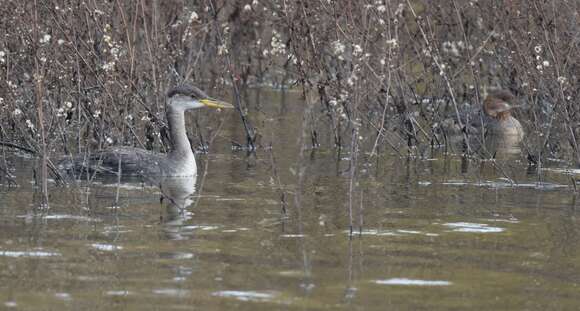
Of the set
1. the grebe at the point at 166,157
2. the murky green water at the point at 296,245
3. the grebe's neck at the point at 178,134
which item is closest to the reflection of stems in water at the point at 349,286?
the murky green water at the point at 296,245

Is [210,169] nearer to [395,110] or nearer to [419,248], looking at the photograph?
[395,110]

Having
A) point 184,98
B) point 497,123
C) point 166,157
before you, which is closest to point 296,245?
point 166,157


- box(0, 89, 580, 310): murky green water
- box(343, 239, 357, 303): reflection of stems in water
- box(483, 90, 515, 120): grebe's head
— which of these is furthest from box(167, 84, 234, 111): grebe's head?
box(483, 90, 515, 120): grebe's head

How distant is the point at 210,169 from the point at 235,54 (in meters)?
8.97

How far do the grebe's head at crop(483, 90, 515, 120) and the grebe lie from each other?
21.2ft

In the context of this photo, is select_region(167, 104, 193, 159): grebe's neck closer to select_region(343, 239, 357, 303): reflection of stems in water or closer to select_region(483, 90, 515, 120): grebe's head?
select_region(343, 239, 357, 303): reflection of stems in water

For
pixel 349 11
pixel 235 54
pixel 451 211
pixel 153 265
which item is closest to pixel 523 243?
pixel 451 211

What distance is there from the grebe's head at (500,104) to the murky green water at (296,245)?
18.1ft

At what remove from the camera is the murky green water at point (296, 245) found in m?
7.46

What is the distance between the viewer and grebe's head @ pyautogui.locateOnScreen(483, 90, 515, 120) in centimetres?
1928

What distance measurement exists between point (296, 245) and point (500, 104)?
35.1 ft

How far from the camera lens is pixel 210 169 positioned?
46.8 ft

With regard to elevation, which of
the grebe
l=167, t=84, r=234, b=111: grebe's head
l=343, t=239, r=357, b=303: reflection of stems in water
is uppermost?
l=167, t=84, r=234, b=111: grebe's head

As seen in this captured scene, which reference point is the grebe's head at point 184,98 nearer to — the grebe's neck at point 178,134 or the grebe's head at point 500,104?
the grebe's neck at point 178,134
